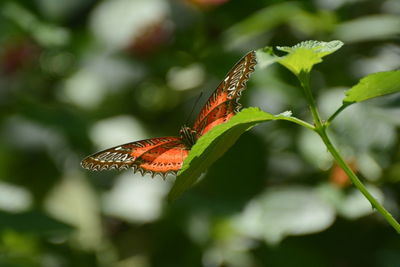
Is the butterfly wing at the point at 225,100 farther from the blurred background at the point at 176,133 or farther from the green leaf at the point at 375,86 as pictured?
the blurred background at the point at 176,133

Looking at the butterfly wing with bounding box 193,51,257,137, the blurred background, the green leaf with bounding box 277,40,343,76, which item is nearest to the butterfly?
the butterfly wing with bounding box 193,51,257,137

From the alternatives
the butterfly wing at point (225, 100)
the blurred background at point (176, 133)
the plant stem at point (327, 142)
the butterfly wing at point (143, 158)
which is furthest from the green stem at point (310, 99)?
the blurred background at point (176, 133)

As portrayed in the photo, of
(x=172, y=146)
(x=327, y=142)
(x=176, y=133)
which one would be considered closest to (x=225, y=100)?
(x=172, y=146)

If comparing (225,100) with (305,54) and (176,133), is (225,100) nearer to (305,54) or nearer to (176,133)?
(305,54)

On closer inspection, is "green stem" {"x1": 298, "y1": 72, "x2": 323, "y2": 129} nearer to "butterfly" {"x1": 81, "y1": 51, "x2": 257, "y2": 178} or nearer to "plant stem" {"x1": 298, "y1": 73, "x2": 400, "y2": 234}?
"plant stem" {"x1": 298, "y1": 73, "x2": 400, "y2": 234}

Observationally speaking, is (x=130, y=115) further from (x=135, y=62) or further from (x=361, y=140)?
(x=361, y=140)

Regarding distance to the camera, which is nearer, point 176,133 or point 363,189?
point 363,189
